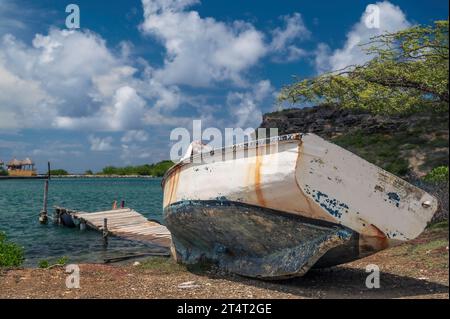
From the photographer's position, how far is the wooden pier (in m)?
18.6

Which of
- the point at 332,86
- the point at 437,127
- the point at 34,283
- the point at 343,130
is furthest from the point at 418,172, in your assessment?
the point at 34,283

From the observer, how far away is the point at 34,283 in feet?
28.8

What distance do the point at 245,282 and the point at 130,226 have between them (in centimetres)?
1385

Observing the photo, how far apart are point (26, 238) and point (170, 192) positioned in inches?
587

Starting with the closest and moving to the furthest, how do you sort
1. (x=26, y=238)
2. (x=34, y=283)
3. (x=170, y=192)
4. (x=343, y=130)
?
(x=34, y=283)
(x=170, y=192)
(x=26, y=238)
(x=343, y=130)

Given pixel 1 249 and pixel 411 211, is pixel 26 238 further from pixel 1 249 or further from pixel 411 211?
pixel 411 211

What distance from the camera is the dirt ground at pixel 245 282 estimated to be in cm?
752

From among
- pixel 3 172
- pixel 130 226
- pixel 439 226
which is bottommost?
pixel 130 226

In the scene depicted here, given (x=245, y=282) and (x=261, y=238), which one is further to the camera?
(x=245, y=282)

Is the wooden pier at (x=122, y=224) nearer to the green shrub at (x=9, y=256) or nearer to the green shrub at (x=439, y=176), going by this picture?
the green shrub at (x=9, y=256)

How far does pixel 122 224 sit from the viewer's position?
22.1 m

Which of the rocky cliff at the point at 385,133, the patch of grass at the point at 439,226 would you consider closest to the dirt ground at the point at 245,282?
the patch of grass at the point at 439,226

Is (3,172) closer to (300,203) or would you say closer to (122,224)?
(122,224)

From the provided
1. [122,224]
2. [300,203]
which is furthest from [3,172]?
[300,203]
